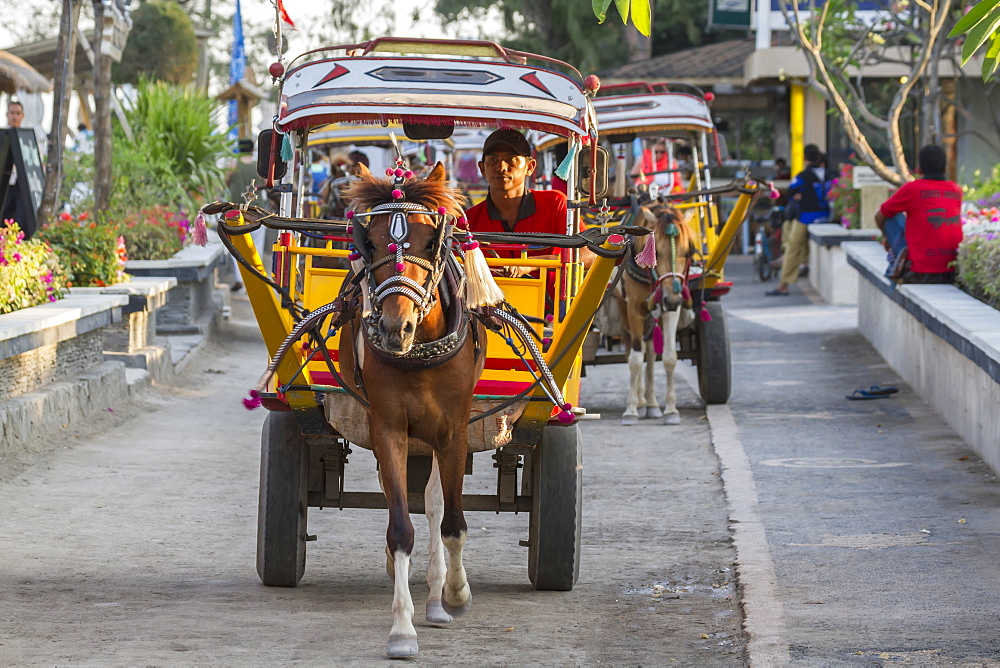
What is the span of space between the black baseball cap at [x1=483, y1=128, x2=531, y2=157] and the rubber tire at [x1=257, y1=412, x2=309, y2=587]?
1934 mm

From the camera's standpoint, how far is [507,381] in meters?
6.89

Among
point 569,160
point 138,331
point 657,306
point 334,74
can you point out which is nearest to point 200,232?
point 334,74

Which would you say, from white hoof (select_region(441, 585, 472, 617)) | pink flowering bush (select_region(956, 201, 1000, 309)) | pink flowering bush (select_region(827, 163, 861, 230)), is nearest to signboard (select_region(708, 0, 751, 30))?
pink flowering bush (select_region(827, 163, 861, 230))

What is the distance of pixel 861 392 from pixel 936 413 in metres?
1.20

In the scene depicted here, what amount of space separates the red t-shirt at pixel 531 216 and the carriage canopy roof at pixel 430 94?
29.4 inches

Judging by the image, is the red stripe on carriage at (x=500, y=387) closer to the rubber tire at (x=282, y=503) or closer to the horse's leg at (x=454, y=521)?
the horse's leg at (x=454, y=521)

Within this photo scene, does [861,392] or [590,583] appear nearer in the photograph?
[590,583]

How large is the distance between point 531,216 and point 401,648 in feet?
9.75

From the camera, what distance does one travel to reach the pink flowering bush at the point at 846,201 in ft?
75.6

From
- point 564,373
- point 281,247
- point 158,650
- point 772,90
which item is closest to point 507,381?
point 564,373

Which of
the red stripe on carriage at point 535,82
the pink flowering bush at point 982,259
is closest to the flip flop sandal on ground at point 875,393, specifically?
the pink flowering bush at point 982,259

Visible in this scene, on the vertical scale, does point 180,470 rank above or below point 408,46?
→ below

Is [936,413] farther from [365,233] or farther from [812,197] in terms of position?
[812,197]

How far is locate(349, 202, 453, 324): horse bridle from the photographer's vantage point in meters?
5.59
